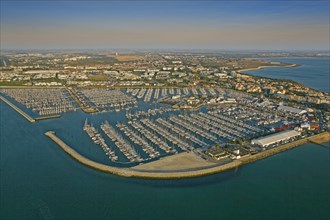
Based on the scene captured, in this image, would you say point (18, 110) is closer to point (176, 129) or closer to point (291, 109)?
point (176, 129)

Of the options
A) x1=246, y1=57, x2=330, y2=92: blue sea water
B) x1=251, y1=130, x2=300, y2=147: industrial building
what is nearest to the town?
x1=251, y1=130, x2=300, y2=147: industrial building

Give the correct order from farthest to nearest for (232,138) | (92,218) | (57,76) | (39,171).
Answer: (57,76) → (232,138) → (39,171) → (92,218)

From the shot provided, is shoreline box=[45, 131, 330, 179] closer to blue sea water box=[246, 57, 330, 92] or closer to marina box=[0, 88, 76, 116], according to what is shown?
marina box=[0, 88, 76, 116]

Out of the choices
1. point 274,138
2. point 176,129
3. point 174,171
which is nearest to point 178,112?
point 176,129

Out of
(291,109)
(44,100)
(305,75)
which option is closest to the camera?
(291,109)

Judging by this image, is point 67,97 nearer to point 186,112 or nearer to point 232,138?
point 186,112

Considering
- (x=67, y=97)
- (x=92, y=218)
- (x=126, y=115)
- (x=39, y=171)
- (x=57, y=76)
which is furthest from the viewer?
(x=57, y=76)

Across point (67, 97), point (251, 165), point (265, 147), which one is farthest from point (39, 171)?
point (67, 97)

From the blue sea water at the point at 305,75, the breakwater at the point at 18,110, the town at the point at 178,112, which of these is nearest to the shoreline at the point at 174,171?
the town at the point at 178,112

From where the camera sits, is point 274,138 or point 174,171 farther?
point 274,138
